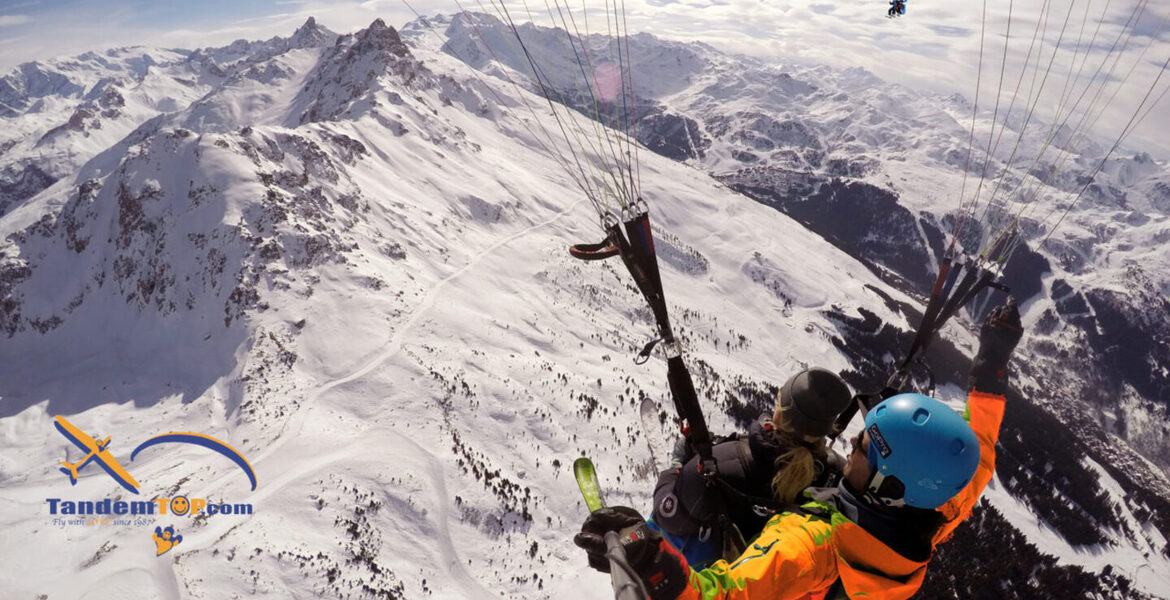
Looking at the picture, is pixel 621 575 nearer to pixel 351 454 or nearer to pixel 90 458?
pixel 351 454

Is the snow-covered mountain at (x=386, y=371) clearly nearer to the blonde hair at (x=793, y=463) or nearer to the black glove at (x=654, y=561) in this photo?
the blonde hair at (x=793, y=463)

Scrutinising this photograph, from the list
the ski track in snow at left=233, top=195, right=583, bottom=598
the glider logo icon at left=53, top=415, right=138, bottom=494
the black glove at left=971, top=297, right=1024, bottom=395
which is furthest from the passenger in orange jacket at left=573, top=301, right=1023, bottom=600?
the glider logo icon at left=53, top=415, right=138, bottom=494

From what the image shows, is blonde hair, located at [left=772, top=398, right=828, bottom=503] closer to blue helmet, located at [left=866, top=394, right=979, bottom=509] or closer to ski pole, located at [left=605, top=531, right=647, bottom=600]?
blue helmet, located at [left=866, top=394, right=979, bottom=509]

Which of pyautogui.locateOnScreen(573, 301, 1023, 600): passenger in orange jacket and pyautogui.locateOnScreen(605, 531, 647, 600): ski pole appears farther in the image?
pyautogui.locateOnScreen(573, 301, 1023, 600): passenger in orange jacket

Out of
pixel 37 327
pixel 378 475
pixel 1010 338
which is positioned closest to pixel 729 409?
pixel 378 475

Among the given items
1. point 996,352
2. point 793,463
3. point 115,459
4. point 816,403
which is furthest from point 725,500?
point 115,459

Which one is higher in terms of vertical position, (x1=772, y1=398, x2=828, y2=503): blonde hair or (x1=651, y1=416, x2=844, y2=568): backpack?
(x1=772, y1=398, x2=828, y2=503): blonde hair
